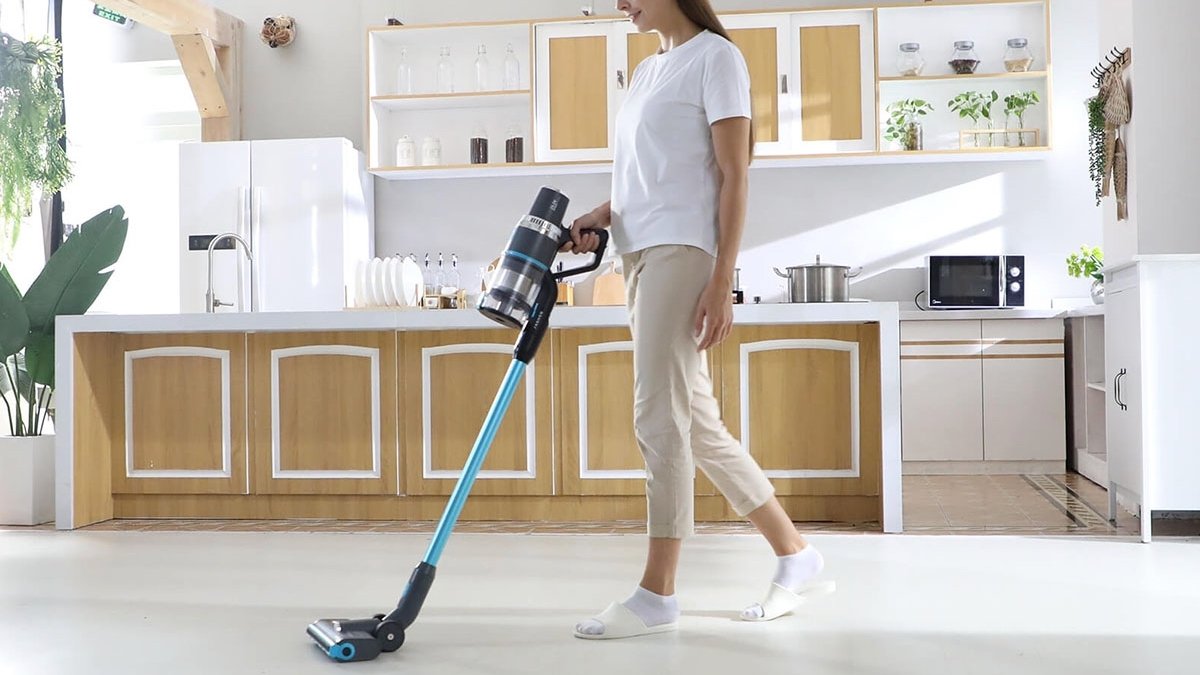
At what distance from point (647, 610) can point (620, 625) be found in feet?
0.21

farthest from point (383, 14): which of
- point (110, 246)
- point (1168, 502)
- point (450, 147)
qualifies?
point (1168, 502)

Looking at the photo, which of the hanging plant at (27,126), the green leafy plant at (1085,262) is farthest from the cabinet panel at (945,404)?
the hanging plant at (27,126)

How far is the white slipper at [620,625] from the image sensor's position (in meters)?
2.32

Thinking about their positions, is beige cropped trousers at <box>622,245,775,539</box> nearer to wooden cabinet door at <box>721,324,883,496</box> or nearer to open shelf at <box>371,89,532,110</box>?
wooden cabinet door at <box>721,324,883,496</box>

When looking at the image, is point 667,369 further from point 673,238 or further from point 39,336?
point 39,336

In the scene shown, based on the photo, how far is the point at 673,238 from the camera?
7.47ft

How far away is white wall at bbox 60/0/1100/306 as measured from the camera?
600 cm

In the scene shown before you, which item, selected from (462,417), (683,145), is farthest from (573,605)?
(462,417)

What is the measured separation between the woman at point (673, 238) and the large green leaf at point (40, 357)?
290 cm

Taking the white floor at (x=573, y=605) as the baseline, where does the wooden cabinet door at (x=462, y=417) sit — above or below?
above

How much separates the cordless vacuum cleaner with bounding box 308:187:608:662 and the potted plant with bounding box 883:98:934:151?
3.94 m

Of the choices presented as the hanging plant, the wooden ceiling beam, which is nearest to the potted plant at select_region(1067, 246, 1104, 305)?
the wooden ceiling beam

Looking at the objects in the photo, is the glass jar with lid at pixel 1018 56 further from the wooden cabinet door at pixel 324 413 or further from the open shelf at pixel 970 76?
the wooden cabinet door at pixel 324 413

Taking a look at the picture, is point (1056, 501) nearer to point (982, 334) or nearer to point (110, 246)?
point (982, 334)
